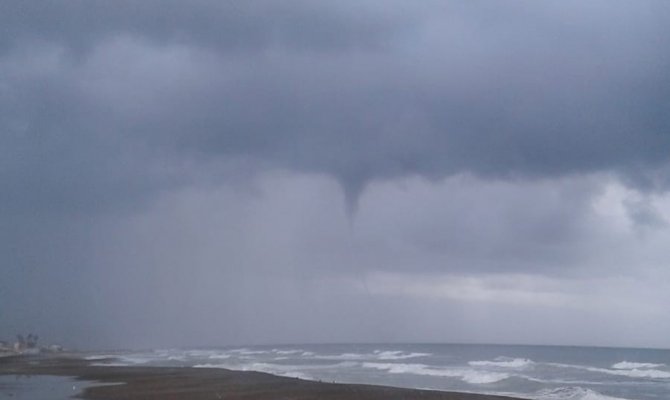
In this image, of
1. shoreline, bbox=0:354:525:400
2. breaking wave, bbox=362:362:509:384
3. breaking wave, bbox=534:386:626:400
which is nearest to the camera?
shoreline, bbox=0:354:525:400

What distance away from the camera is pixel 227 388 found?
35844 millimetres

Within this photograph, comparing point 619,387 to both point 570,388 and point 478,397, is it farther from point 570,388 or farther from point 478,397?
point 478,397

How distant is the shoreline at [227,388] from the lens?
3152 cm

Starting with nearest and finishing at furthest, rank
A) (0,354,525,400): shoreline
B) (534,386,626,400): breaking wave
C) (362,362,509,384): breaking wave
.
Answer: (0,354,525,400): shoreline < (534,386,626,400): breaking wave < (362,362,509,384): breaking wave

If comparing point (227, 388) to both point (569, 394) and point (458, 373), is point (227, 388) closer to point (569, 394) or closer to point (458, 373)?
point (569, 394)

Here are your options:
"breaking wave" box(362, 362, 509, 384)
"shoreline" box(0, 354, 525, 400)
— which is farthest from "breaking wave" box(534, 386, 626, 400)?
"breaking wave" box(362, 362, 509, 384)

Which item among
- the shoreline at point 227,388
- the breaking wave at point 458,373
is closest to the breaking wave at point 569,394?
the shoreline at point 227,388

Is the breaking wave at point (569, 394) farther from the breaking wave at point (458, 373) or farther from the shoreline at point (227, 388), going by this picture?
the breaking wave at point (458, 373)

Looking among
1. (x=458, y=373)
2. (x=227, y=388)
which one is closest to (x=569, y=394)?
(x=458, y=373)

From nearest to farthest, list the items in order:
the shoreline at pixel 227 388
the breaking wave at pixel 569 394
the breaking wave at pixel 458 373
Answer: the shoreline at pixel 227 388
the breaking wave at pixel 569 394
the breaking wave at pixel 458 373

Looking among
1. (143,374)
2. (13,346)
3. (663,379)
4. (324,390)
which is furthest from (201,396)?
(13,346)

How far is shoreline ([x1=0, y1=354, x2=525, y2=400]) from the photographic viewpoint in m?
31.5

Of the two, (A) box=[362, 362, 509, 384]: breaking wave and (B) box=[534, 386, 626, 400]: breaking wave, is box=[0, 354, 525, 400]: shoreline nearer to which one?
(B) box=[534, 386, 626, 400]: breaking wave

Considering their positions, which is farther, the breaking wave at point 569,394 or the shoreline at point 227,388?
the breaking wave at point 569,394
